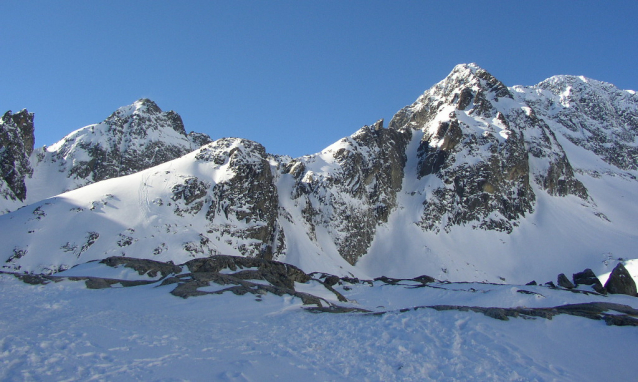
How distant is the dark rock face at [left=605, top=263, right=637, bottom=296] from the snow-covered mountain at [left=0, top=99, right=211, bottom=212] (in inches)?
4361

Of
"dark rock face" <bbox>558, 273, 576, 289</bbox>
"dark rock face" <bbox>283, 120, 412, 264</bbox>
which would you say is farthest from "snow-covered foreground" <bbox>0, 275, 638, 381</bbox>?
"dark rock face" <bbox>283, 120, 412, 264</bbox>

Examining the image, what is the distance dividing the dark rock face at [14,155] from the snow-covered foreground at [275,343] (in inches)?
3488

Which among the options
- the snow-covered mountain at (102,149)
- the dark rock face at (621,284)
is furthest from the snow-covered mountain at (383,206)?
the dark rock face at (621,284)

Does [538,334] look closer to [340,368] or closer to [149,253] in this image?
[340,368]

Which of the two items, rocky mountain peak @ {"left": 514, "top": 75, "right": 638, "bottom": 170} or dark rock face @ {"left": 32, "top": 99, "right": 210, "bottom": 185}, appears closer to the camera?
dark rock face @ {"left": 32, "top": 99, "right": 210, "bottom": 185}

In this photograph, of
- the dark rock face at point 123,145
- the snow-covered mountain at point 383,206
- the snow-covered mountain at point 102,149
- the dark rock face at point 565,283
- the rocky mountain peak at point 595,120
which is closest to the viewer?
the dark rock face at point 565,283

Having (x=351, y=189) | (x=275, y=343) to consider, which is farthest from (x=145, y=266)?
(x=351, y=189)

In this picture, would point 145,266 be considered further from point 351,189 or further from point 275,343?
point 351,189

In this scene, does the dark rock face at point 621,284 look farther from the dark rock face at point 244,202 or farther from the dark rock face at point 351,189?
the dark rock face at point 351,189

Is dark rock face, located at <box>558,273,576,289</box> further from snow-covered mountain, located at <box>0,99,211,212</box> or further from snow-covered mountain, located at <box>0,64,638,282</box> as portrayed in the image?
snow-covered mountain, located at <box>0,99,211,212</box>

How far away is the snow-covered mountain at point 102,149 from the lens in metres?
105

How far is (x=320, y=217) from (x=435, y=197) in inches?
1263

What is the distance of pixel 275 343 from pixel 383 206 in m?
87.1

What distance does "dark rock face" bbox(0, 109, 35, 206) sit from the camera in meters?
89.2
